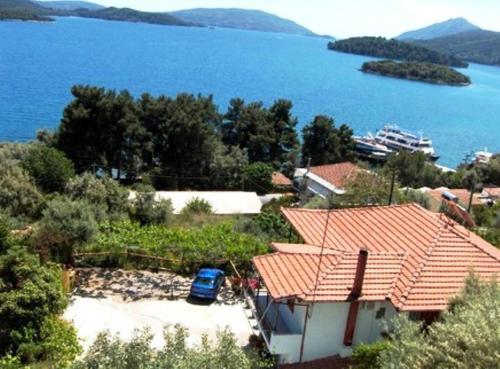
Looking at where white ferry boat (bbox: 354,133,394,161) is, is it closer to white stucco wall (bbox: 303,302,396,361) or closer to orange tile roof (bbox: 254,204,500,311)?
orange tile roof (bbox: 254,204,500,311)

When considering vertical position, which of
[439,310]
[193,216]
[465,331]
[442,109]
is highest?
[465,331]

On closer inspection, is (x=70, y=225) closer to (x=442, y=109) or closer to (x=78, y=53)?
(x=442, y=109)

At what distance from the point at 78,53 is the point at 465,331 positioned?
184552mm

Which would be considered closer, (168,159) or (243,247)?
(243,247)

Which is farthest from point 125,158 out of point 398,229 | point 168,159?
point 398,229

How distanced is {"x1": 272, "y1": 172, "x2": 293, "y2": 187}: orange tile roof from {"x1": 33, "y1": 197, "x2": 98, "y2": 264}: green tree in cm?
3146

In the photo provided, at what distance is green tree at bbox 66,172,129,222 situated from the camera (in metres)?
28.3

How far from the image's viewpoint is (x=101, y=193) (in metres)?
28.6

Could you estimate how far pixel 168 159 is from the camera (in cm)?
4916

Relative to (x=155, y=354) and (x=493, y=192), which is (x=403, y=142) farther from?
(x=155, y=354)

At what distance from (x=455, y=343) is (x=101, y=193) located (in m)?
21.8

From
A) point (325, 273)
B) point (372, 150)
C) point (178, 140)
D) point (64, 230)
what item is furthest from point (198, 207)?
point (372, 150)

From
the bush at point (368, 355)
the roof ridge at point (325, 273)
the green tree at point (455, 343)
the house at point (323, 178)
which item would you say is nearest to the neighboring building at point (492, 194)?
the house at point (323, 178)

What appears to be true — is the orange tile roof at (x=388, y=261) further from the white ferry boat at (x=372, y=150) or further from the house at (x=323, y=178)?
the white ferry boat at (x=372, y=150)
